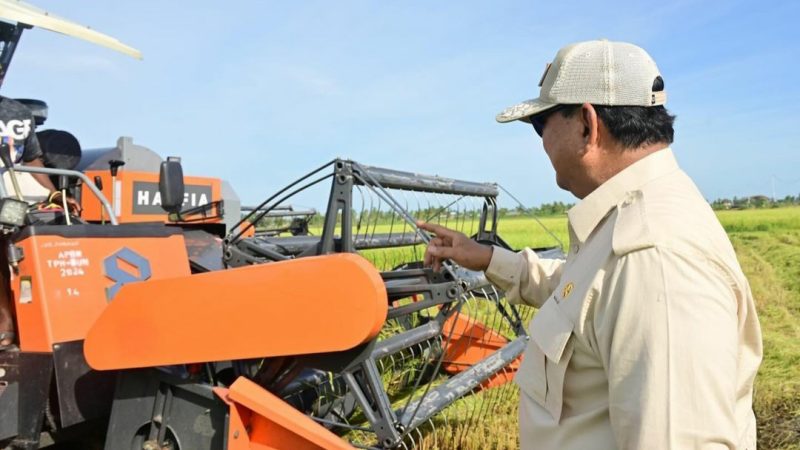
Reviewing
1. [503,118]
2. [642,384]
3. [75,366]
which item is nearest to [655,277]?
[642,384]

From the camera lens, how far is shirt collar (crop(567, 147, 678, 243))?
5.25 ft

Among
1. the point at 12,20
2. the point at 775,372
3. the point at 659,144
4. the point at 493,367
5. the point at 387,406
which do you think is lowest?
the point at 775,372

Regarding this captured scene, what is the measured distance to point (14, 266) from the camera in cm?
300

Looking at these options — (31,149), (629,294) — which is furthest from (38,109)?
(629,294)

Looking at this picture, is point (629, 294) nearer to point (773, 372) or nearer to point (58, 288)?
point (58, 288)

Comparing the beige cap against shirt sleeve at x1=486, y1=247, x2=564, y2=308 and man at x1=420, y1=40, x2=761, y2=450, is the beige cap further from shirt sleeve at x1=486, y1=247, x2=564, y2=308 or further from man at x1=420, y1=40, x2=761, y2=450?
shirt sleeve at x1=486, y1=247, x2=564, y2=308

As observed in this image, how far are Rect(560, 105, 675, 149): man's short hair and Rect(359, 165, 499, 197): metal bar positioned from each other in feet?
4.53

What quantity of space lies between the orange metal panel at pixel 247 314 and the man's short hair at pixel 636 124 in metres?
0.92

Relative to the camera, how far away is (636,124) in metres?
1.61

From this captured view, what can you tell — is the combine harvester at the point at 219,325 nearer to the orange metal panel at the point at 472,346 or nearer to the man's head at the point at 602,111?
the orange metal panel at the point at 472,346

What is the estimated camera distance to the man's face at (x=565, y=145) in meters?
1.69

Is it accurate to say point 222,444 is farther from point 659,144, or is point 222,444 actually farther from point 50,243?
point 659,144

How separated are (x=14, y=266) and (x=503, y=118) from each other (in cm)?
230

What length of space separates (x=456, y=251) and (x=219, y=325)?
90cm
